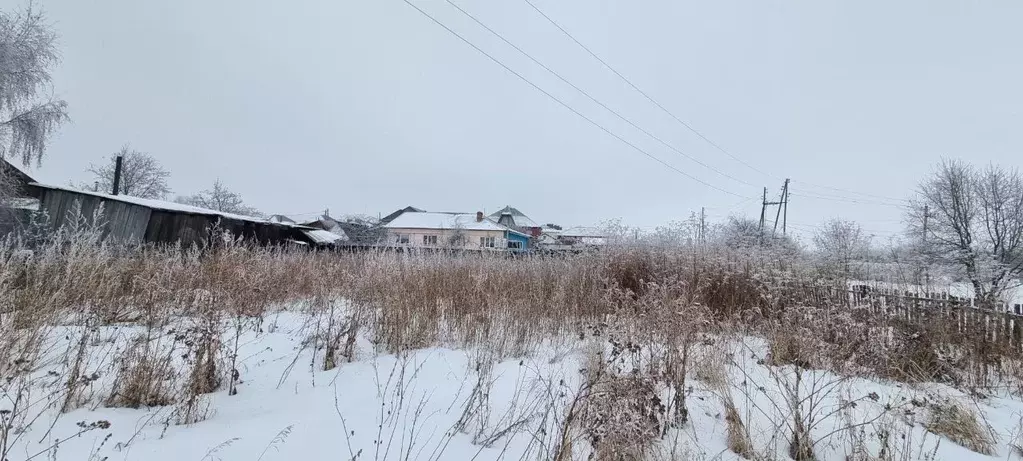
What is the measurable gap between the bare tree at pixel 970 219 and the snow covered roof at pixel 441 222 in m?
27.5

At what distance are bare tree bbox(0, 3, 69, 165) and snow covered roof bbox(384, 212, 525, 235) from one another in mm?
23936

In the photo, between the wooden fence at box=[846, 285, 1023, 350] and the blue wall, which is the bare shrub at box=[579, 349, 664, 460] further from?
the blue wall

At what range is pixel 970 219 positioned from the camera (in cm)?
A: 1435

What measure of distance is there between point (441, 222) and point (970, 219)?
33318 millimetres

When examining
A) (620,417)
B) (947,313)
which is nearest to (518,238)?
(947,313)

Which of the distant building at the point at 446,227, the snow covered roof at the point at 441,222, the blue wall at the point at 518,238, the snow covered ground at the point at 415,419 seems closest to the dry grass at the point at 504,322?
the snow covered ground at the point at 415,419

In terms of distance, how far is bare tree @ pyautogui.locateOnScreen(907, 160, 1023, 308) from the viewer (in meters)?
13.4

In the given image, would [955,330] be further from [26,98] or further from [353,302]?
[26,98]

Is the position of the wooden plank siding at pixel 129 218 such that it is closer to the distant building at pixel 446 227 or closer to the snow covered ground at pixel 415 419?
the snow covered ground at pixel 415 419

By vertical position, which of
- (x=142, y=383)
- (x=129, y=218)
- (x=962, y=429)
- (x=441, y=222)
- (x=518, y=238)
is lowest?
(x=142, y=383)

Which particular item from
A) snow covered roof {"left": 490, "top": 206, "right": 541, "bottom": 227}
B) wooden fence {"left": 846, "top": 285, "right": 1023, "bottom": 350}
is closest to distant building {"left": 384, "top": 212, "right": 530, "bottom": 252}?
snow covered roof {"left": 490, "top": 206, "right": 541, "bottom": 227}

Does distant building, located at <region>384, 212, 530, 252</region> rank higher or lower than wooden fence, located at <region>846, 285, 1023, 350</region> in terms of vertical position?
higher

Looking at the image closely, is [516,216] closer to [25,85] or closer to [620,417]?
[25,85]

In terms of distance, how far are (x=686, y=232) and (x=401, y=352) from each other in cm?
643
